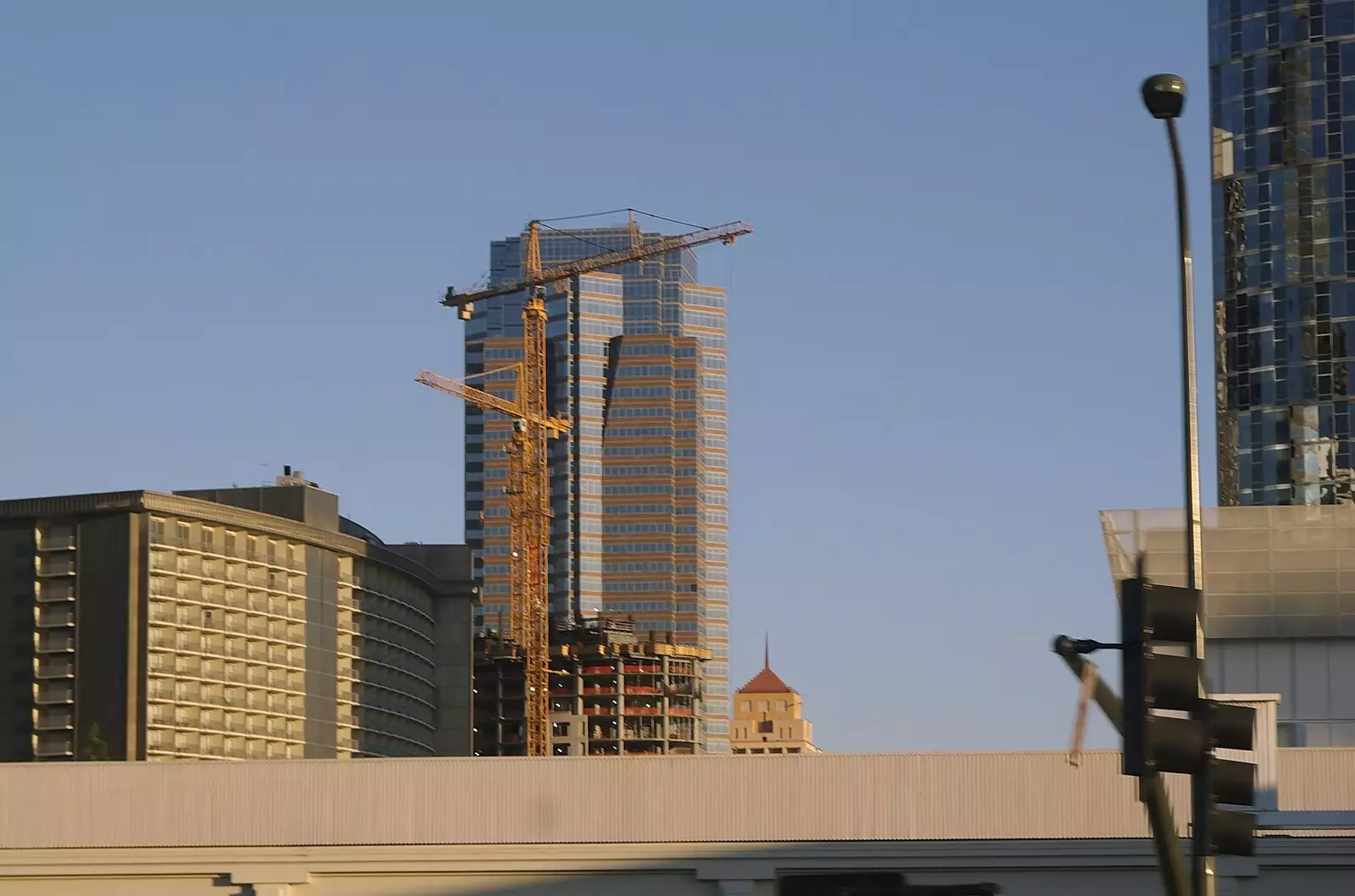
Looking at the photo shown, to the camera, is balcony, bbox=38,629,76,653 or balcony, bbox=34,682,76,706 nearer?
balcony, bbox=34,682,76,706

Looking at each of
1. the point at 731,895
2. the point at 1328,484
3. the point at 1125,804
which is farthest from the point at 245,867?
the point at 1328,484

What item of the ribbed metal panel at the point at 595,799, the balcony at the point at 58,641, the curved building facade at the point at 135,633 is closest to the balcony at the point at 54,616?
the curved building facade at the point at 135,633

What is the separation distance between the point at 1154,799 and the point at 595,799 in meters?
32.1

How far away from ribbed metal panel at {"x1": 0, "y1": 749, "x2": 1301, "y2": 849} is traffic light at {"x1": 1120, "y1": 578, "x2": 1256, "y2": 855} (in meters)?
29.4

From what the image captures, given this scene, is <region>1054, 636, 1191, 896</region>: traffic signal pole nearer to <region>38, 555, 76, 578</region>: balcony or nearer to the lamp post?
the lamp post

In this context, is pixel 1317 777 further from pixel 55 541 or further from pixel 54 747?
pixel 55 541

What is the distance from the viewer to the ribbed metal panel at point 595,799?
43594mm

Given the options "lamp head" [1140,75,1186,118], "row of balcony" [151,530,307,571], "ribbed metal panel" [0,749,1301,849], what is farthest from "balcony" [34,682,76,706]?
"lamp head" [1140,75,1186,118]

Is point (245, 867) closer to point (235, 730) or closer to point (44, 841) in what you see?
point (44, 841)

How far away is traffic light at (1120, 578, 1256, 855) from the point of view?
44.3ft

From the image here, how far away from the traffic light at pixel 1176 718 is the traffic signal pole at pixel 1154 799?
0.15m

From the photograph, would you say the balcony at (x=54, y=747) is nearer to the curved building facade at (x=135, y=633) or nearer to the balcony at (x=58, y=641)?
the curved building facade at (x=135, y=633)

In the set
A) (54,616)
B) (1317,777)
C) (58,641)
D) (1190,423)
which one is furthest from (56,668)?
(1190,423)

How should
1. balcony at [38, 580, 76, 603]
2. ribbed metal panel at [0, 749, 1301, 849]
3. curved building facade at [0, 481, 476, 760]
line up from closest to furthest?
ribbed metal panel at [0, 749, 1301, 849] → curved building facade at [0, 481, 476, 760] → balcony at [38, 580, 76, 603]
